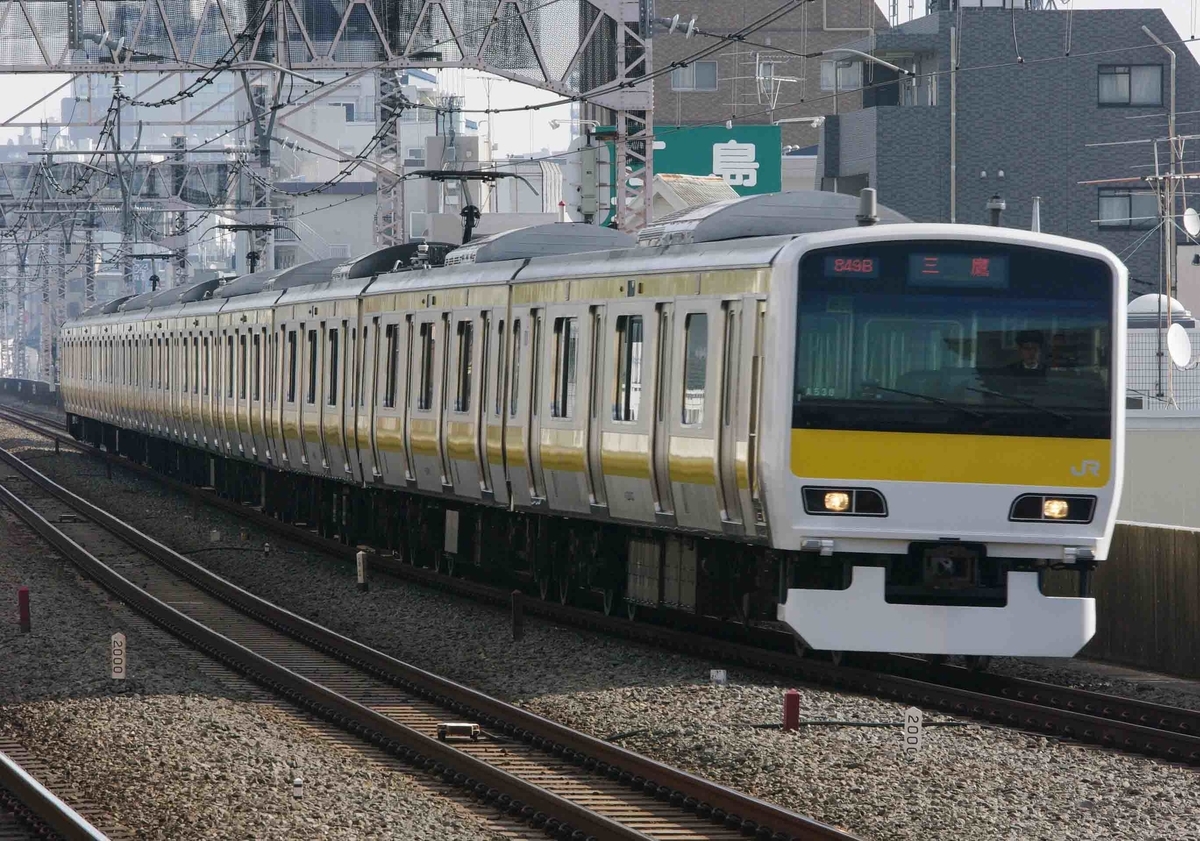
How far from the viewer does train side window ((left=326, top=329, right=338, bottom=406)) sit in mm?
21641

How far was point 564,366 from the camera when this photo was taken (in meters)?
15.2

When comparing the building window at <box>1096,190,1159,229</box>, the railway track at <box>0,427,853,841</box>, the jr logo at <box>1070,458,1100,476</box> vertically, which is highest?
→ the building window at <box>1096,190,1159,229</box>

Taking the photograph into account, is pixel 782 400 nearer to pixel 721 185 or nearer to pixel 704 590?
pixel 704 590

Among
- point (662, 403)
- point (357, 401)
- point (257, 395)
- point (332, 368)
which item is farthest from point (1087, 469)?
point (257, 395)

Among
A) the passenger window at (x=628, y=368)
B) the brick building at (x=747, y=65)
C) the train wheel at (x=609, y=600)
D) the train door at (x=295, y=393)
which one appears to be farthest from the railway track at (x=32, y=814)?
the brick building at (x=747, y=65)

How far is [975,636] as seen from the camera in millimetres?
11703

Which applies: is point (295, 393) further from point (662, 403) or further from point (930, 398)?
point (930, 398)

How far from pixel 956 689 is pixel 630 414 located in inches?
131

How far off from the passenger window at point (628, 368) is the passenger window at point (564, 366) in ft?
2.68

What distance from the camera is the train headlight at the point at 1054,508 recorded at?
11797 mm

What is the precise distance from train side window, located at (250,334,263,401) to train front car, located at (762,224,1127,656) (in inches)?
576

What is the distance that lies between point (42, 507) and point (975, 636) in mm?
19310

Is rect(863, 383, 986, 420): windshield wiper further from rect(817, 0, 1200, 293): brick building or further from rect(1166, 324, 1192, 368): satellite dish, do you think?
rect(817, 0, 1200, 293): brick building

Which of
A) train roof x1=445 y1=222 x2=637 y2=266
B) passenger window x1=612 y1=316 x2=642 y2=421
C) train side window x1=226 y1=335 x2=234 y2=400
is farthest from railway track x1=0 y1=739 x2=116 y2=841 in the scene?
train side window x1=226 y1=335 x2=234 y2=400
